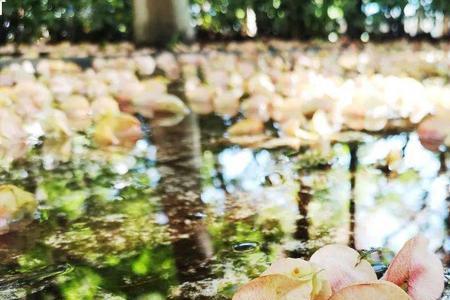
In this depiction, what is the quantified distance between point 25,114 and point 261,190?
1.11 metres

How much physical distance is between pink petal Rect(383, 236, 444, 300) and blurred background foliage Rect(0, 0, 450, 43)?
21.4ft

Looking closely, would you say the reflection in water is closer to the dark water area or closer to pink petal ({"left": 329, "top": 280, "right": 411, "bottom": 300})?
the dark water area

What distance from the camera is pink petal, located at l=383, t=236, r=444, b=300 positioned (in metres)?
0.59

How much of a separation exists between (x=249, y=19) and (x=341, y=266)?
724 cm

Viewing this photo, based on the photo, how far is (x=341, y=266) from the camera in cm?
61

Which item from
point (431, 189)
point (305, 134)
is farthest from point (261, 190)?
point (305, 134)

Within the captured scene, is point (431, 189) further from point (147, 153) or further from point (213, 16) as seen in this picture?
point (213, 16)

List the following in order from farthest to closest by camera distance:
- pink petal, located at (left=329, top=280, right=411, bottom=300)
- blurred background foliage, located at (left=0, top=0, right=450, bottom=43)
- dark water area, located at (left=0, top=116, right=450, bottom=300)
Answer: blurred background foliage, located at (left=0, top=0, right=450, bottom=43) → dark water area, located at (left=0, top=116, right=450, bottom=300) → pink petal, located at (left=329, top=280, right=411, bottom=300)

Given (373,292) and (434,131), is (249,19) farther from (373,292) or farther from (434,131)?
(373,292)

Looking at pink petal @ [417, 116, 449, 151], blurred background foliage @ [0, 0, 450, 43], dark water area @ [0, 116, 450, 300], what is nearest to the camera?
dark water area @ [0, 116, 450, 300]

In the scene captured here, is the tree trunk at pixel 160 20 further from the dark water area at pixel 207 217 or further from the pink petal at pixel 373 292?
the pink petal at pixel 373 292

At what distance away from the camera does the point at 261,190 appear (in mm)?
1107

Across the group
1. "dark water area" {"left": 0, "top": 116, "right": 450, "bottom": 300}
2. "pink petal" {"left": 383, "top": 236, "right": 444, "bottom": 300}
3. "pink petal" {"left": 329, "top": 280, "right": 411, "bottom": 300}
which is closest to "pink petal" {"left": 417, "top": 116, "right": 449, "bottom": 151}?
"dark water area" {"left": 0, "top": 116, "right": 450, "bottom": 300}

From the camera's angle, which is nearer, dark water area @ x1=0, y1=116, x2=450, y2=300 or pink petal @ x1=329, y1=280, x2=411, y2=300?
pink petal @ x1=329, y1=280, x2=411, y2=300
